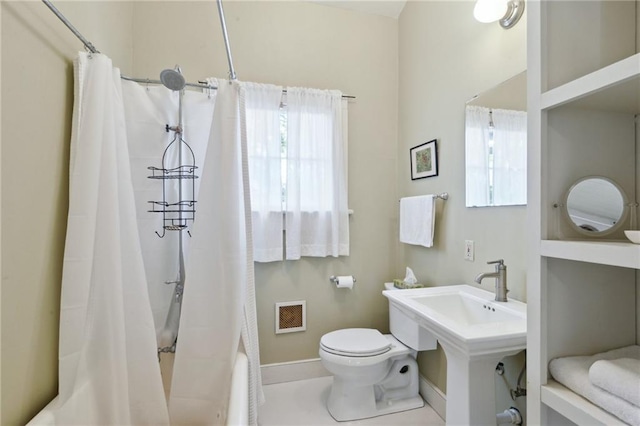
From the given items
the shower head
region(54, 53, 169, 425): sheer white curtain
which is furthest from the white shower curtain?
the shower head

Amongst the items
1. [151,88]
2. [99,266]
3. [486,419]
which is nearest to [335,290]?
[486,419]

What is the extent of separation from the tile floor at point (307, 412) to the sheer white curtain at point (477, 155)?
1364mm

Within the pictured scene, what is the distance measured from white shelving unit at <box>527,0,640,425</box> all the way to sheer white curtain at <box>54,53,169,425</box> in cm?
130

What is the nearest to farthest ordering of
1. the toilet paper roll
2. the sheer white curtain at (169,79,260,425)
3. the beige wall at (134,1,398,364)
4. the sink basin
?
the sink basin, the sheer white curtain at (169,79,260,425), the beige wall at (134,1,398,364), the toilet paper roll

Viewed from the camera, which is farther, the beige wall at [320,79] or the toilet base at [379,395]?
the beige wall at [320,79]

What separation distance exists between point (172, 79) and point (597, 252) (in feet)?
5.57

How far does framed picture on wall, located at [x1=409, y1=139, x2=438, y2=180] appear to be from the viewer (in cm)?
201

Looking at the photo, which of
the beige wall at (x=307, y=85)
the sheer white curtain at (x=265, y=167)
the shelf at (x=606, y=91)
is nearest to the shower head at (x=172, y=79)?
the beige wall at (x=307, y=85)

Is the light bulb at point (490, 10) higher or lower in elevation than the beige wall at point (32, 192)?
higher

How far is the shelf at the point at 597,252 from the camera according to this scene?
552mm

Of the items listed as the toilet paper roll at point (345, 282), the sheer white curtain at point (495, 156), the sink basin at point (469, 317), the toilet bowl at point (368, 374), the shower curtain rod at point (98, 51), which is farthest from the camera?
the toilet paper roll at point (345, 282)

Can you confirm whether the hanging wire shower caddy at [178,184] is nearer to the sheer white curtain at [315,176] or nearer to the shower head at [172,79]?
the shower head at [172,79]

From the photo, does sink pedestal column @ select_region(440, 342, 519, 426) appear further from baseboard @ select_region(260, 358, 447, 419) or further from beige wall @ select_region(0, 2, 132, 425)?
beige wall @ select_region(0, 2, 132, 425)

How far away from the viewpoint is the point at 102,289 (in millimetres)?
1085
